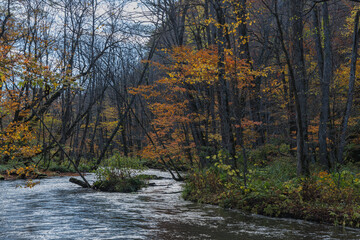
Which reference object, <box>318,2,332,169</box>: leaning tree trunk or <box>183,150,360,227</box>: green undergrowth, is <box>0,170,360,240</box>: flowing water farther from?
<box>318,2,332,169</box>: leaning tree trunk

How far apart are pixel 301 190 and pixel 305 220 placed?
913 mm

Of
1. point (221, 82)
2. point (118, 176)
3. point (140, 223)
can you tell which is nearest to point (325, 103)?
point (221, 82)

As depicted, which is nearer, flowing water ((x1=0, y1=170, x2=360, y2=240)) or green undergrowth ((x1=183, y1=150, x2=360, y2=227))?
flowing water ((x1=0, y1=170, x2=360, y2=240))

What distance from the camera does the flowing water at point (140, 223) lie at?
5.52 meters

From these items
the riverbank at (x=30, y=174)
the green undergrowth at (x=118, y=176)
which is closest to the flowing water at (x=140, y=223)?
the green undergrowth at (x=118, y=176)

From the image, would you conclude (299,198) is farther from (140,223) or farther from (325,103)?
(325,103)

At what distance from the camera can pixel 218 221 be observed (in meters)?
6.76

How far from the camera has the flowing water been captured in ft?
18.1


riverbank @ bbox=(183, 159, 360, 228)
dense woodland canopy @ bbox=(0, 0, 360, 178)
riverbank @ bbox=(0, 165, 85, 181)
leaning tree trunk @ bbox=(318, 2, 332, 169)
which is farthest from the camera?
riverbank @ bbox=(0, 165, 85, 181)

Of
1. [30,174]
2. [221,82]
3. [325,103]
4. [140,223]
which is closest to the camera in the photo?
[140,223]

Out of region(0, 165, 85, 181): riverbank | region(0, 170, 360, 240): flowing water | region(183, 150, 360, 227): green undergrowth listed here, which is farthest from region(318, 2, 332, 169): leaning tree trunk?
region(0, 165, 85, 181): riverbank

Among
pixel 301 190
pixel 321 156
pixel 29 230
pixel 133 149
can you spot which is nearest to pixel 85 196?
pixel 29 230

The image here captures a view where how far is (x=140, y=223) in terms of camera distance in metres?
6.53

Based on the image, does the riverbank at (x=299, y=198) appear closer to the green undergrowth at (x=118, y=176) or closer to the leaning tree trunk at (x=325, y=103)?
the leaning tree trunk at (x=325, y=103)
